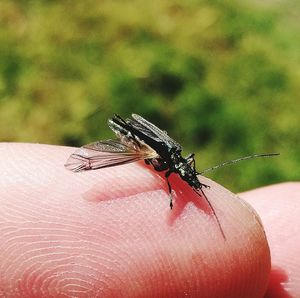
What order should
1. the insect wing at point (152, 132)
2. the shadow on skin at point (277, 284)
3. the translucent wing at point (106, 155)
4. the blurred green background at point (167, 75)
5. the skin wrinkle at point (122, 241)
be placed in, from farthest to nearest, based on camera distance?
1. the blurred green background at point (167, 75)
2. the shadow on skin at point (277, 284)
3. the insect wing at point (152, 132)
4. the translucent wing at point (106, 155)
5. the skin wrinkle at point (122, 241)

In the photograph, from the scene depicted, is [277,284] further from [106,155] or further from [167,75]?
[167,75]

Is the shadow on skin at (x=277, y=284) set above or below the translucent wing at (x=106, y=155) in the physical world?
below

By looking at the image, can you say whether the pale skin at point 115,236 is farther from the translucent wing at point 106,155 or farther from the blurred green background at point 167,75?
the blurred green background at point 167,75

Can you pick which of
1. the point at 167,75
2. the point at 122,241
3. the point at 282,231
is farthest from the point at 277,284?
the point at 167,75

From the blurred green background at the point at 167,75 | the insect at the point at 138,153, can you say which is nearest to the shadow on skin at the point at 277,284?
the insect at the point at 138,153

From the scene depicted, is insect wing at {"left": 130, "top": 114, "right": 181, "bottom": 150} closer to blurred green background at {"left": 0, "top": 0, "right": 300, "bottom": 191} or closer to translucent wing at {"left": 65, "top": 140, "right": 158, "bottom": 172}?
translucent wing at {"left": 65, "top": 140, "right": 158, "bottom": 172}

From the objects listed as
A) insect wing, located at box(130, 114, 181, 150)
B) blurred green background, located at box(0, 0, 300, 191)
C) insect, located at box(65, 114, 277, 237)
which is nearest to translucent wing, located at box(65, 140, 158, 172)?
insect, located at box(65, 114, 277, 237)
